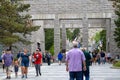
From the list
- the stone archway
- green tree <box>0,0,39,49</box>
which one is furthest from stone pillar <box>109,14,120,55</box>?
green tree <box>0,0,39,49</box>

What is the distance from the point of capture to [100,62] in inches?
2000

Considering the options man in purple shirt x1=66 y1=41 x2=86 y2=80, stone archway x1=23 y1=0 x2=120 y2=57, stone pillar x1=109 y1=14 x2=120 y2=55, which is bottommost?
stone pillar x1=109 y1=14 x2=120 y2=55

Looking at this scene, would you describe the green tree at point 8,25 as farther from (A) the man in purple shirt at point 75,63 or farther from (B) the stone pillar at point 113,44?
(A) the man in purple shirt at point 75,63

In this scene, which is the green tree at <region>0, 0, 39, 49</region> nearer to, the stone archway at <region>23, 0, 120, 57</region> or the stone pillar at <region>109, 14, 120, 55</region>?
the stone archway at <region>23, 0, 120, 57</region>

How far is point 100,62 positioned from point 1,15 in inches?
660

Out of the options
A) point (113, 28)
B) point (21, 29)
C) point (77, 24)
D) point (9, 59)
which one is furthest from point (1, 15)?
point (77, 24)

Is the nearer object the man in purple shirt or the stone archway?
the man in purple shirt

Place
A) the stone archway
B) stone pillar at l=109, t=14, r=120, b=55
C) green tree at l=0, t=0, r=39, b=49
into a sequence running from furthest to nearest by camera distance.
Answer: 1. the stone archway
2. stone pillar at l=109, t=14, r=120, b=55
3. green tree at l=0, t=0, r=39, b=49

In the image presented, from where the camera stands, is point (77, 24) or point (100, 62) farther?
point (77, 24)

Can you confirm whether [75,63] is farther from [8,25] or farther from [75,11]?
[75,11]

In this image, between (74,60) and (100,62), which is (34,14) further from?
(74,60)

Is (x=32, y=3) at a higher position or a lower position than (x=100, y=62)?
higher

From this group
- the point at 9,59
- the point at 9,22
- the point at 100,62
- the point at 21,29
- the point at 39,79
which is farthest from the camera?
the point at 100,62

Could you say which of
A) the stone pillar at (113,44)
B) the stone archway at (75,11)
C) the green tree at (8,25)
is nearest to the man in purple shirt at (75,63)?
the green tree at (8,25)
